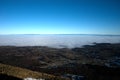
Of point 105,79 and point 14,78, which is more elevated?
point 14,78

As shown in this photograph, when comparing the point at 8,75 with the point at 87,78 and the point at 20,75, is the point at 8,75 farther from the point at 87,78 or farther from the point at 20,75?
the point at 87,78

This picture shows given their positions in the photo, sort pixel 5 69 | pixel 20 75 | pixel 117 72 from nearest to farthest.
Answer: pixel 20 75 < pixel 5 69 < pixel 117 72

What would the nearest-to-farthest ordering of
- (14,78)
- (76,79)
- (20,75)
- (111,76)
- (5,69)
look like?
(14,78), (20,75), (5,69), (76,79), (111,76)

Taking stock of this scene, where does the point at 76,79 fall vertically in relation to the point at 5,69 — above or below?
below

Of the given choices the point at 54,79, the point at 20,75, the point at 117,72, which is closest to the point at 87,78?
the point at 117,72

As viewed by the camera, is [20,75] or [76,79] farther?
[76,79]

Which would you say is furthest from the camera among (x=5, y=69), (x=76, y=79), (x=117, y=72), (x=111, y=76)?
(x=117, y=72)

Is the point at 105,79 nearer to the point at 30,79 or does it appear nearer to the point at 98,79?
the point at 98,79

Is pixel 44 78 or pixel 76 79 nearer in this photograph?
pixel 44 78

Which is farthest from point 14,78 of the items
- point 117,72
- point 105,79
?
point 117,72
